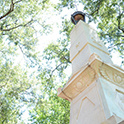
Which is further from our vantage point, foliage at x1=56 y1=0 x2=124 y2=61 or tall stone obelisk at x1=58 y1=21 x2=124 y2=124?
foliage at x1=56 y1=0 x2=124 y2=61

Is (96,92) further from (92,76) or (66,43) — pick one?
(66,43)

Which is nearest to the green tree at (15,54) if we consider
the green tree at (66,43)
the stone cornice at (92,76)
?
the green tree at (66,43)

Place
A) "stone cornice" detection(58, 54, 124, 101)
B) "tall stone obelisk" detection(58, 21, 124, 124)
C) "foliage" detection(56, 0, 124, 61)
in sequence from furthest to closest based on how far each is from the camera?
1. "foliage" detection(56, 0, 124, 61)
2. "stone cornice" detection(58, 54, 124, 101)
3. "tall stone obelisk" detection(58, 21, 124, 124)

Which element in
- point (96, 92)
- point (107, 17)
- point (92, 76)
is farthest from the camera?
point (107, 17)

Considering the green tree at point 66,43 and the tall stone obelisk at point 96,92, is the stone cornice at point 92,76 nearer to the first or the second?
the tall stone obelisk at point 96,92

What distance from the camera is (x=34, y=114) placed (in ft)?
52.4

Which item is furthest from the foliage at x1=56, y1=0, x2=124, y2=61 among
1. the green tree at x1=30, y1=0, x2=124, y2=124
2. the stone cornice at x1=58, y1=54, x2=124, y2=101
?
the stone cornice at x1=58, y1=54, x2=124, y2=101

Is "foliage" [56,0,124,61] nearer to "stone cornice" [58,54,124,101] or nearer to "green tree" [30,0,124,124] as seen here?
"green tree" [30,0,124,124]

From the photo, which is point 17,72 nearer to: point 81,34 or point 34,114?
point 34,114

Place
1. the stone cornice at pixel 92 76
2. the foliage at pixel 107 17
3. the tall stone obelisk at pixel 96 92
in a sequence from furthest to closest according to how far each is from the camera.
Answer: the foliage at pixel 107 17
the stone cornice at pixel 92 76
the tall stone obelisk at pixel 96 92

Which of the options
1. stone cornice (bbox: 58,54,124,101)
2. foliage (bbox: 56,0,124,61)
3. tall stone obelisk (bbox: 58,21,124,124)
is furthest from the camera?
foliage (bbox: 56,0,124,61)

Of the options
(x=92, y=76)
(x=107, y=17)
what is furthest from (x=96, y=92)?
(x=107, y=17)

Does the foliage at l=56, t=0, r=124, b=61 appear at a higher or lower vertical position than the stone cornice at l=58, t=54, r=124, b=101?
higher

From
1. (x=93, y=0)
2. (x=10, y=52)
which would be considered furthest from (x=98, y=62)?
(x=10, y=52)
